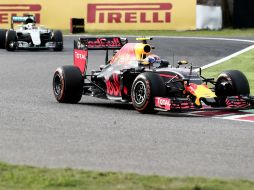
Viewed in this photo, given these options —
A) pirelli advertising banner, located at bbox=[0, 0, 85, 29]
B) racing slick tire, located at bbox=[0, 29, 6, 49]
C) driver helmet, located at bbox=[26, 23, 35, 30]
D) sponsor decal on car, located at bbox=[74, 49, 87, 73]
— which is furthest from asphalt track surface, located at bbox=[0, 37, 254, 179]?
pirelli advertising banner, located at bbox=[0, 0, 85, 29]

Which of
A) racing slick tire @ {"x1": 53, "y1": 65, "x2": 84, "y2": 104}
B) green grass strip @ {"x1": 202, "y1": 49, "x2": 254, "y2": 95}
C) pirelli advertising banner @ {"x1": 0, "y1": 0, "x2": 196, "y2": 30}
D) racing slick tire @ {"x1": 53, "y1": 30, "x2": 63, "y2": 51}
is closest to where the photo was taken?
racing slick tire @ {"x1": 53, "y1": 65, "x2": 84, "y2": 104}

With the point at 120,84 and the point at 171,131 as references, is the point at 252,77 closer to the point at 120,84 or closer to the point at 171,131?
the point at 120,84

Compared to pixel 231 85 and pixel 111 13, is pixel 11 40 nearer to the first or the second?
pixel 111 13

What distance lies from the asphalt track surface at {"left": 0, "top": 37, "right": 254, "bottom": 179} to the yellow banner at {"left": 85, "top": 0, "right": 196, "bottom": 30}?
71.9 feet

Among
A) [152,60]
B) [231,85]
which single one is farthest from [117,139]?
[152,60]

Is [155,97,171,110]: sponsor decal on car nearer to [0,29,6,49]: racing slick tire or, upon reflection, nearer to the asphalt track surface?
the asphalt track surface

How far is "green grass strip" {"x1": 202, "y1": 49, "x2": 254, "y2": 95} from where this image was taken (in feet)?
69.3

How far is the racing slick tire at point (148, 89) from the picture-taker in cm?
1370

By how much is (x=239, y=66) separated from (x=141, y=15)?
1731cm

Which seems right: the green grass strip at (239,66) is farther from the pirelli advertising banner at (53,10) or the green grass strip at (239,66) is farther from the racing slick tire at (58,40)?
the pirelli advertising banner at (53,10)

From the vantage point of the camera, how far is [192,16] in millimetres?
38938

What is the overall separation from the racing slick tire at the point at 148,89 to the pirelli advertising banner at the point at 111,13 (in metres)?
25.1

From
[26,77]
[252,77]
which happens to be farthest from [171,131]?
[26,77]

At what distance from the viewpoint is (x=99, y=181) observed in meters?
8.10
